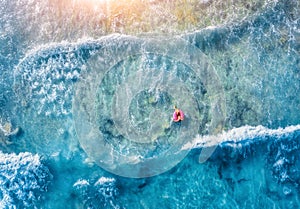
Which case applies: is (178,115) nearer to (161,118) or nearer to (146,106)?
(161,118)

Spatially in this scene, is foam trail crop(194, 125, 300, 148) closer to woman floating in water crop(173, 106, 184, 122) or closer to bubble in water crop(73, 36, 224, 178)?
bubble in water crop(73, 36, 224, 178)

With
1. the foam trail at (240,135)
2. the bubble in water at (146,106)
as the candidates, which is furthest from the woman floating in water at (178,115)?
the foam trail at (240,135)

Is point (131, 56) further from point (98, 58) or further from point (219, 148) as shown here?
point (219, 148)

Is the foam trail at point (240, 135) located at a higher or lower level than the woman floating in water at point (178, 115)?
lower

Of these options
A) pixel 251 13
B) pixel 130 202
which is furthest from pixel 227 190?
pixel 251 13

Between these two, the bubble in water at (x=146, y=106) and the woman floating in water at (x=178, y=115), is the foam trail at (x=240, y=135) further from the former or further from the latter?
the woman floating in water at (x=178, y=115)

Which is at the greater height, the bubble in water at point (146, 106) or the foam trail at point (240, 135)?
the bubble in water at point (146, 106)

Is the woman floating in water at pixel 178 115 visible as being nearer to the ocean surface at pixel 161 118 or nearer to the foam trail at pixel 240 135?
the ocean surface at pixel 161 118

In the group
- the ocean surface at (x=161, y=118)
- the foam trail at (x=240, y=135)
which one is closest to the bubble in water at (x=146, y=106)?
the ocean surface at (x=161, y=118)

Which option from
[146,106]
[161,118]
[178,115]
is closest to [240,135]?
[178,115]
